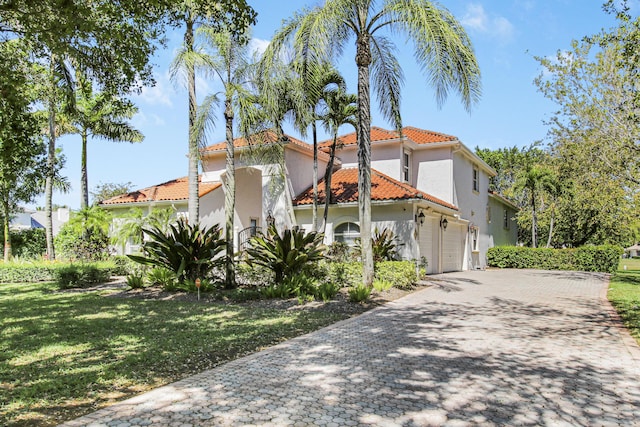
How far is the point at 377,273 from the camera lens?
49.0 feet

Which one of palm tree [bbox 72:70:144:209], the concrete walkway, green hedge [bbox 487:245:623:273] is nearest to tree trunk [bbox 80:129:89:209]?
palm tree [bbox 72:70:144:209]

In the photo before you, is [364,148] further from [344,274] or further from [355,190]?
[355,190]

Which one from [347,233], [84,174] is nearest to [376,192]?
[347,233]

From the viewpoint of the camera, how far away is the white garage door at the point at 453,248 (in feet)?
76.6

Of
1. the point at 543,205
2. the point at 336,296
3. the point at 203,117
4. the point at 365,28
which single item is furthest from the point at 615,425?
the point at 543,205

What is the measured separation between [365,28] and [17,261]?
18.7 m

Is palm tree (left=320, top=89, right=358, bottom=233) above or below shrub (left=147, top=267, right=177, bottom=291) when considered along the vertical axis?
above

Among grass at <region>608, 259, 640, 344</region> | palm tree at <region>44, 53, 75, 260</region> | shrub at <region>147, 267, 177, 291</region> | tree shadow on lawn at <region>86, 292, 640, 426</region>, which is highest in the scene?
palm tree at <region>44, 53, 75, 260</region>

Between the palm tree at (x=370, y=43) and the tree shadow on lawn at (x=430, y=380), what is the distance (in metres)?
5.89

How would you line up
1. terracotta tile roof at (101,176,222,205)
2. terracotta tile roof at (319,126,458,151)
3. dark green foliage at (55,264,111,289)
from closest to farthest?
dark green foliage at (55,264,111,289)
terracotta tile roof at (319,126,458,151)
terracotta tile roof at (101,176,222,205)

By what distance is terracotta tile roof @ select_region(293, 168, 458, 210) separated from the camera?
731 inches

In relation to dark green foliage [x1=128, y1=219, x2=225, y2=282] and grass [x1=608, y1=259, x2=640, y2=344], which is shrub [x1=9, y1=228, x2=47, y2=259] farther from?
grass [x1=608, y1=259, x2=640, y2=344]

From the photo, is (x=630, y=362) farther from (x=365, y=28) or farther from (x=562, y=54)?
(x=562, y=54)

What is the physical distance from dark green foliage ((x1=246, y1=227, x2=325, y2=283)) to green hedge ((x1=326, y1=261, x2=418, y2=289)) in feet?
3.62
